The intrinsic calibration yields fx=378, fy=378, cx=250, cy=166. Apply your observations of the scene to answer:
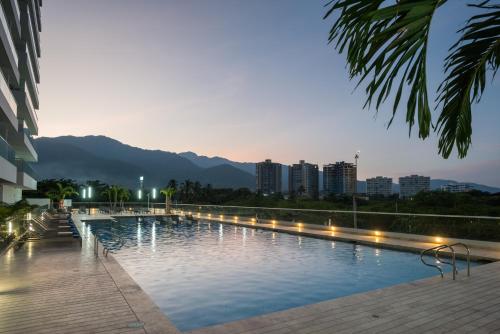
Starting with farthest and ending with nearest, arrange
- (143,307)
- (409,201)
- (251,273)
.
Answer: (409,201), (251,273), (143,307)

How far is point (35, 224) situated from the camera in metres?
18.9

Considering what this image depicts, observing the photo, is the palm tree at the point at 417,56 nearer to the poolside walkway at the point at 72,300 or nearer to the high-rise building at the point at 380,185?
the poolside walkway at the point at 72,300

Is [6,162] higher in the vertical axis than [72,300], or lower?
higher

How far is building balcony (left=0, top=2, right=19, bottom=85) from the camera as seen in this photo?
1941cm

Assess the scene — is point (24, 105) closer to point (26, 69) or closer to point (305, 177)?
point (26, 69)

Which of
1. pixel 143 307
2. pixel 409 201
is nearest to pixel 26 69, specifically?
pixel 143 307

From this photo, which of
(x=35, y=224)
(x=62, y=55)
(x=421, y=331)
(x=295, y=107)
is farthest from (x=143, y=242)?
(x=295, y=107)

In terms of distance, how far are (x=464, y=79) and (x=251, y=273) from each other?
9392mm

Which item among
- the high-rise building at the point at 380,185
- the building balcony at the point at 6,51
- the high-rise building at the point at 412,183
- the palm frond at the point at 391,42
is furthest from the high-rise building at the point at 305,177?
the palm frond at the point at 391,42

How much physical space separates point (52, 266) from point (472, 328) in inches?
380

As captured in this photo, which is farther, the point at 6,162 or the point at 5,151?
the point at 6,162

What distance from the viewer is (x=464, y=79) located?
2992mm

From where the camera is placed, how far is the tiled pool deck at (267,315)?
5.19 m

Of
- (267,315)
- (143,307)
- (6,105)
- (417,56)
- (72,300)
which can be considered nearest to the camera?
(417,56)
